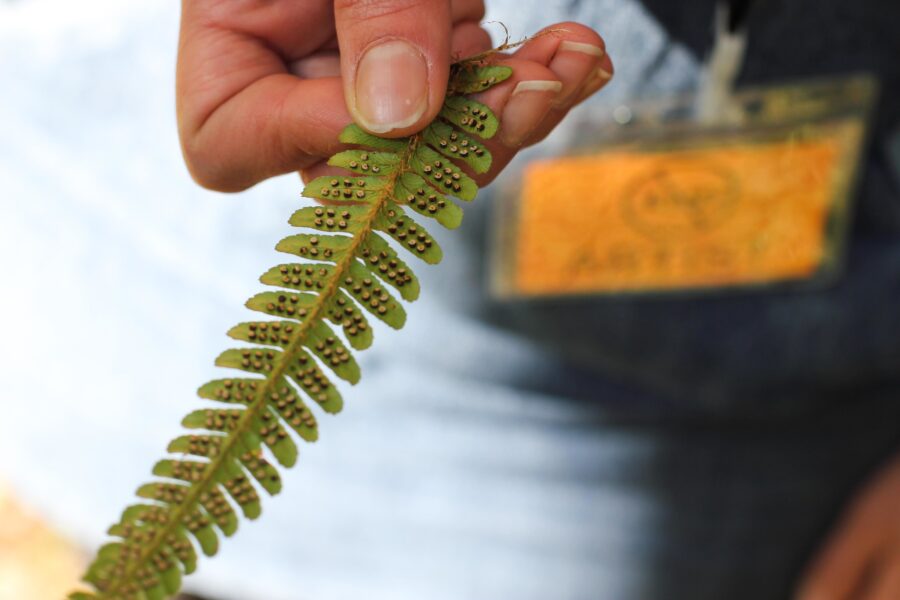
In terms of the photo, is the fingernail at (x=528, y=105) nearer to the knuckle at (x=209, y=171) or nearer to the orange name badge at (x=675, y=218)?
the knuckle at (x=209, y=171)

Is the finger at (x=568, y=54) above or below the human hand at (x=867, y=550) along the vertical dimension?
above

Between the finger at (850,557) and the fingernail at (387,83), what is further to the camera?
the finger at (850,557)

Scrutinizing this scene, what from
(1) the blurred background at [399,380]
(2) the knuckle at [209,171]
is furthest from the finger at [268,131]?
(1) the blurred background at [399,380]

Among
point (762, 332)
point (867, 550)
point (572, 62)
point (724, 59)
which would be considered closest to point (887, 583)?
point (867, 550)

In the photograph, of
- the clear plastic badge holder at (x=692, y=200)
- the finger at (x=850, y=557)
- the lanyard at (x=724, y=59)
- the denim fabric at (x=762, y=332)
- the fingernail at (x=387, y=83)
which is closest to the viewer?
the fingernail at (x=387, y=83)

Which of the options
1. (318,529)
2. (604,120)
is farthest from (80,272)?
(604,120)

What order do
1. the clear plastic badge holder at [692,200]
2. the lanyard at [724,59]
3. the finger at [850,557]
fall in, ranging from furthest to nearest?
the finger at [850,557] < the clear plastic badge holder at [692,200] < the lanyard at [724,59]

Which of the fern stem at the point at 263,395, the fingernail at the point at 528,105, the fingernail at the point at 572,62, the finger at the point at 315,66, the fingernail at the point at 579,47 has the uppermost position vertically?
the finger at the point at 315,66

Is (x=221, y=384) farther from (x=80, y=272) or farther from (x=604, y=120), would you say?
(x=80, y=272)
